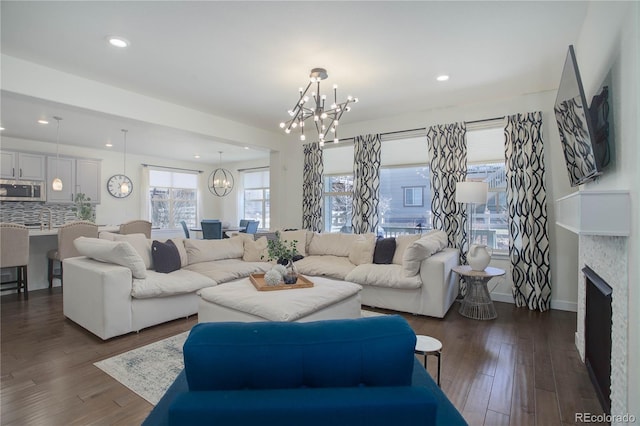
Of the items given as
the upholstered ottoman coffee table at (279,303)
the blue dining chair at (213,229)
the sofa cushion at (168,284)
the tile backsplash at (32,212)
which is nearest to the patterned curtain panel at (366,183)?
the upholstered ottoman coffee table at (279,303)

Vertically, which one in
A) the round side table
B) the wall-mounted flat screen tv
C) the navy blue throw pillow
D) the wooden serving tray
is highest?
the wall-mounted flat screen tv

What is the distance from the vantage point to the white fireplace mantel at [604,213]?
1.55m

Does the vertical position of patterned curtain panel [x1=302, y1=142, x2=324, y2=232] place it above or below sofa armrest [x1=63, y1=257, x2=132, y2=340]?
above

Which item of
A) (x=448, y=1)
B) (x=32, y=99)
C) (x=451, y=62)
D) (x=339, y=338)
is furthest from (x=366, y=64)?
(x=32, y=99)

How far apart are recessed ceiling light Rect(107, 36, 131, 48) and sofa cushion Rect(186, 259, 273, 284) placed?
2545mm

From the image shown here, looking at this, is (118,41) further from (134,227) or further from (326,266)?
(134,227)

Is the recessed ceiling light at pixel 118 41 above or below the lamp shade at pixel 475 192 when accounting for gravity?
above

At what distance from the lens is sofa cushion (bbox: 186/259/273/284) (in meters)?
4.09

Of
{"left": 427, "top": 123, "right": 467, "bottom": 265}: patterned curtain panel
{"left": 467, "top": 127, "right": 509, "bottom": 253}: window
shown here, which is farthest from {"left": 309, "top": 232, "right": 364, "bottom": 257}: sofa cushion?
{"left": 467, "top": 127, "right": 509, "bottom": 253}: window

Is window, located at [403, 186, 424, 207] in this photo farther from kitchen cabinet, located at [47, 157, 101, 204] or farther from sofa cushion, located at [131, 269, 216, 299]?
kitchen cabinet, located at [47, 157, 101, 204]

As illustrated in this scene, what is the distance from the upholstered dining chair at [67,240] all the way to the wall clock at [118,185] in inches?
115

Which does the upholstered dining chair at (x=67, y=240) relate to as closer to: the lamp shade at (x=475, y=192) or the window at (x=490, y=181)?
the lamp shade at (x=475, y=192)

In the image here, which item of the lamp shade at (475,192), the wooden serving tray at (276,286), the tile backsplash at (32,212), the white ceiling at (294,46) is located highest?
the white ceiling at (294,46)

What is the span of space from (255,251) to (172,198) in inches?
212
